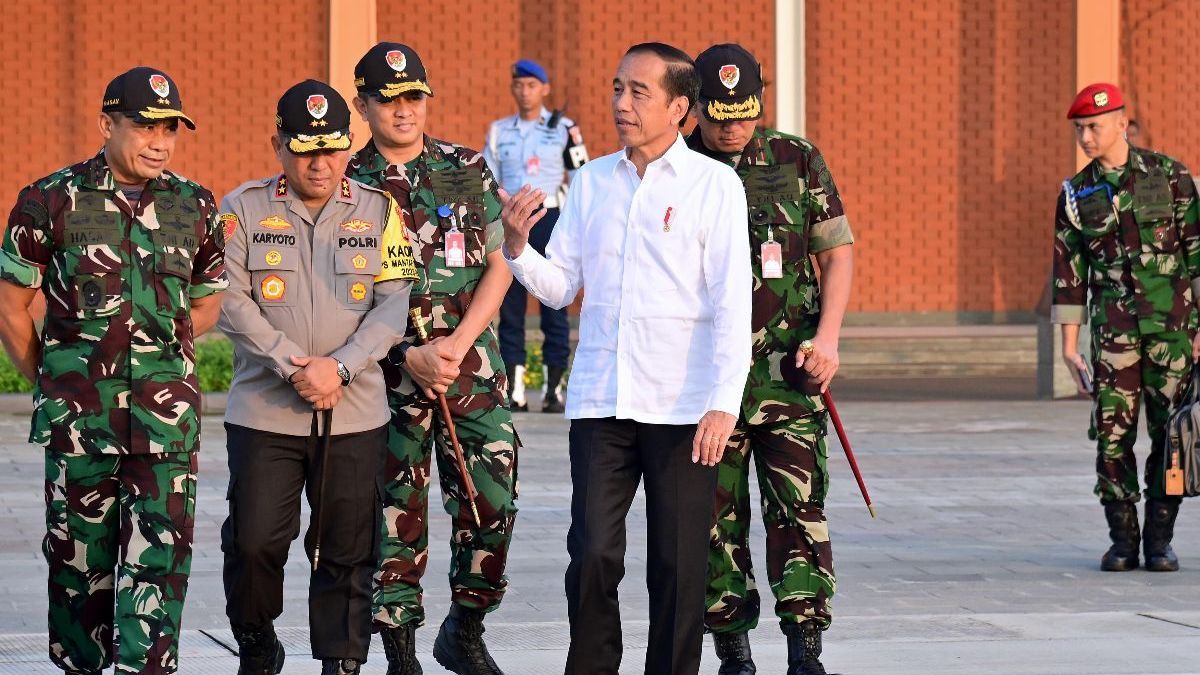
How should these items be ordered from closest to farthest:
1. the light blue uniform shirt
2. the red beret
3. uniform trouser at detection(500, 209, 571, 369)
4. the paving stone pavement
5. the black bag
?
1. the paving stone pavement
2. the black bag
3. the red beret
4. uniform trouser at detection(500, 209, 571, 369)
5. the light blue uniform shirt

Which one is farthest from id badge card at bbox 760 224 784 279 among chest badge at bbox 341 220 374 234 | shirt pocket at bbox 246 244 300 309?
shirt pocket at bbox 246 244 300 309

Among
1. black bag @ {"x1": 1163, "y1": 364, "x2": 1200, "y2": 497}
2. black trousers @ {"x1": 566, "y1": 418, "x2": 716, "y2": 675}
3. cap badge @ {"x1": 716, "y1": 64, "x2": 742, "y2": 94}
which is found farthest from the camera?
black bag @ {"x1": 1163, "y1": 364, "x2": 1200, "y2": 497}

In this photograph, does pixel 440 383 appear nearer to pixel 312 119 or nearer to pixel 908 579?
pixel 312 119

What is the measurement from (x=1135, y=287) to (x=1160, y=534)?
1.11 meters

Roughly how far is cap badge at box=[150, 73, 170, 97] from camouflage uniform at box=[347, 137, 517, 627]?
3.36 feet

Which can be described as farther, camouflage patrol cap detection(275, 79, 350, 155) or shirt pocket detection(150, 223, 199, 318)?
camouflage patrol cap detection(275, 79, 350, 155)

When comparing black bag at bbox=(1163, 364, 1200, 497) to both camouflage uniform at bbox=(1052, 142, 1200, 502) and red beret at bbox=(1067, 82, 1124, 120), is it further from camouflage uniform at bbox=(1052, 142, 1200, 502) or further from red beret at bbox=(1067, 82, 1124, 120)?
red beret at bbox=(1067, 82, 1124, 120)

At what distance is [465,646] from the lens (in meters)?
7.40

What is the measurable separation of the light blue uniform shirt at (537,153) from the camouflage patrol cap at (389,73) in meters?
8.68

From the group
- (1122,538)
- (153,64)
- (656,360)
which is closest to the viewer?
(656,360)

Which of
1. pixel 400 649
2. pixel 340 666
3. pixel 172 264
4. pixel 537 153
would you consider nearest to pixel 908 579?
pixel 400 649

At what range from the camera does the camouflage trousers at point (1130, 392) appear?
9703mm

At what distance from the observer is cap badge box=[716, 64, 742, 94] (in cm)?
710

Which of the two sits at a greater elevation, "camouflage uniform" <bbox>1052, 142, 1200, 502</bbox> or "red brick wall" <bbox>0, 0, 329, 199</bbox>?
"red brick wall" <bbox>0, 0, 329, 199</bbox>
